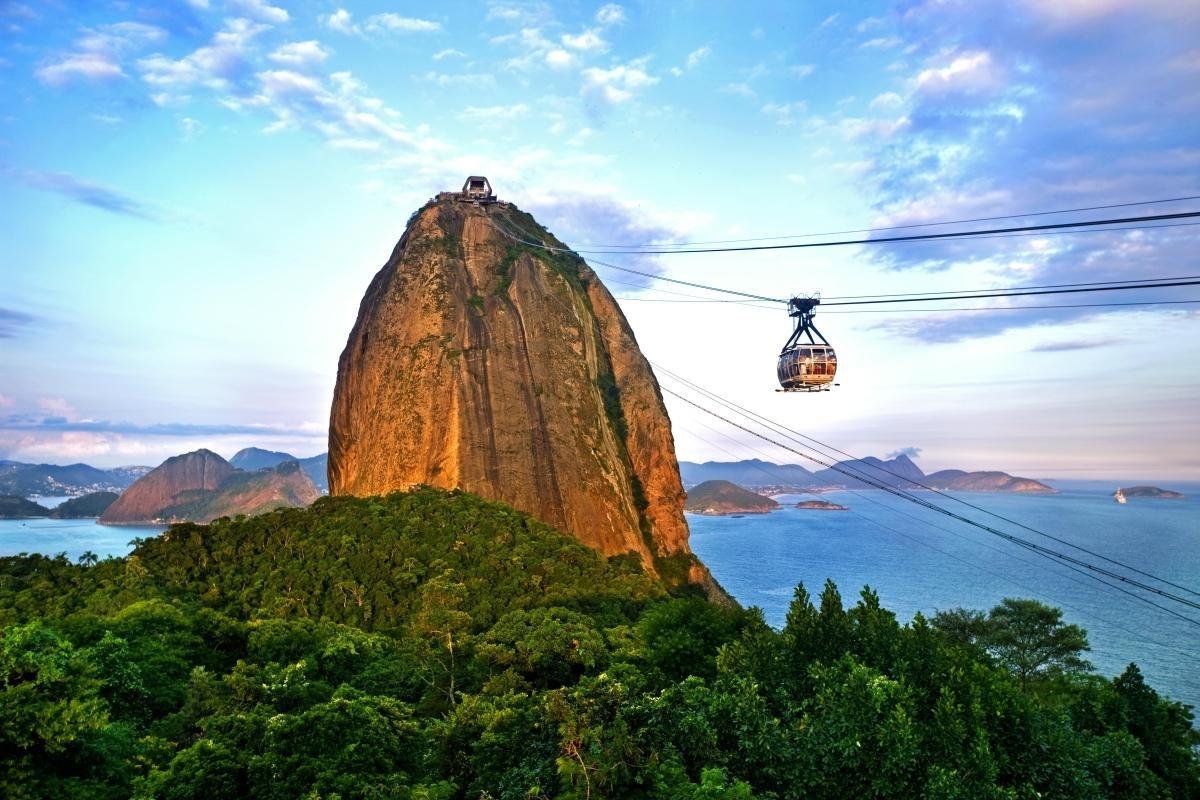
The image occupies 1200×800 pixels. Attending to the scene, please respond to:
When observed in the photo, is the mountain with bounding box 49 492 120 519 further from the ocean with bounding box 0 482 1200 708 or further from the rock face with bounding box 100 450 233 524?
the rock face with bounding box 100 450 233 524

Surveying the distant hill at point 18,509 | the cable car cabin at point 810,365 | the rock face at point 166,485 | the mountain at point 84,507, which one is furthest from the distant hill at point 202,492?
the cable car cabin at point 810,365

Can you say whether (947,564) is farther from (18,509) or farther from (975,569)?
(18,509)

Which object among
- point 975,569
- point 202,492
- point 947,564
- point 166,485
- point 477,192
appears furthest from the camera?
point 202,492

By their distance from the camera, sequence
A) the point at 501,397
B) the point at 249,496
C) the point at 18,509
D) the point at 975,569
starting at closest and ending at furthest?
the point at 501,397, the point at 975,569, the point at 18,509, the point at 249,496

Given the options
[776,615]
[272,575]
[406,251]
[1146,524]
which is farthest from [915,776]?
[1146,524]

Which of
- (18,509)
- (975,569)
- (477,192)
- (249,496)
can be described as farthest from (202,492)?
(975,569)

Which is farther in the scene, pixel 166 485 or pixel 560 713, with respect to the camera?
pixel 166 485

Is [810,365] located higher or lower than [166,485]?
higher

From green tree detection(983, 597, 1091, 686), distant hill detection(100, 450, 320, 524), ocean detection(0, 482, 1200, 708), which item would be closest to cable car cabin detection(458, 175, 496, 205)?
ocean detection(0, 482, 1200, 708)

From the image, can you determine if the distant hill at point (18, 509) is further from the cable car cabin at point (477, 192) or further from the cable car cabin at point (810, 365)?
the cable car cabin at point (810, 365)
